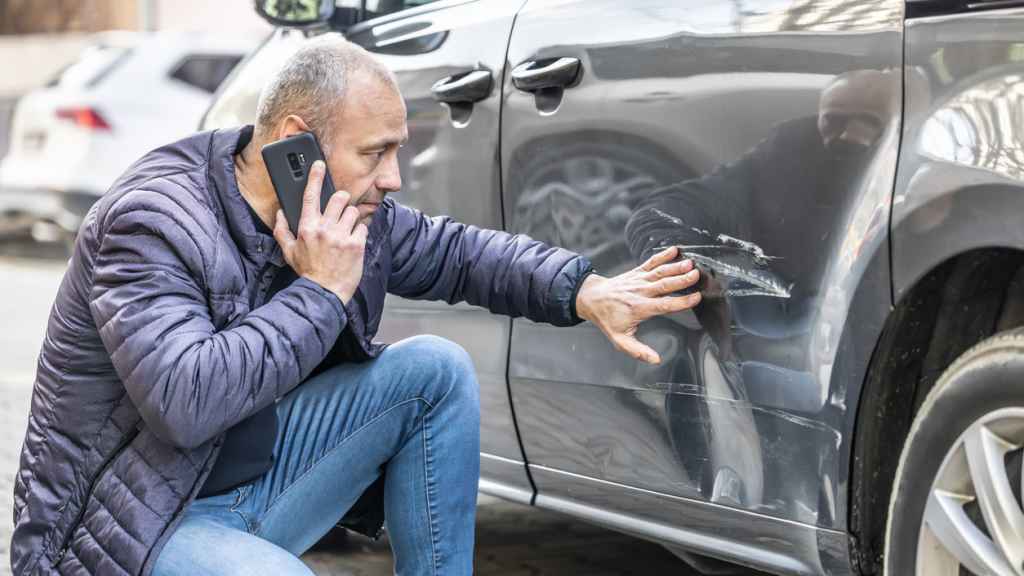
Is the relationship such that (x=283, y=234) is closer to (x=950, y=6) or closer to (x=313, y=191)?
(x=313, y=191)

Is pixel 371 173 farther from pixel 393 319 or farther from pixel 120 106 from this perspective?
A: pixel 120 106

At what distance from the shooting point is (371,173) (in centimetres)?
258

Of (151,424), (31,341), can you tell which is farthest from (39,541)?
(31,341)

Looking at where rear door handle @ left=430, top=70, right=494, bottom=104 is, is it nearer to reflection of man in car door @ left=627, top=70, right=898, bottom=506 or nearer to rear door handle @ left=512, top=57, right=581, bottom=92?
rear door handle @ left=512, top=57, right=581, bottom=92

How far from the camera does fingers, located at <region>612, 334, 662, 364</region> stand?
107 inches

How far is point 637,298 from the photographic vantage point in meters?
2.71

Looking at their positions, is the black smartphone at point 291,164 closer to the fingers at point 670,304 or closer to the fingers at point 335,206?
the fingers at point 335,206

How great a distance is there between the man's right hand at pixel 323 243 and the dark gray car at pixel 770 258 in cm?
57

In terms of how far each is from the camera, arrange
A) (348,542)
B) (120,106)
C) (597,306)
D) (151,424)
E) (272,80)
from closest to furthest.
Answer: (151,424)
(272,80)
(597,306)
(348,542)
(120,106)

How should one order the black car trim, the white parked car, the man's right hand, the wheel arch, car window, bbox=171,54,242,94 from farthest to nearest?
car window, bbox=171,54,242,94 < the white parked car < the man's right hand < the wheel arch < the black car trim

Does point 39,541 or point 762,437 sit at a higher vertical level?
point 762,437

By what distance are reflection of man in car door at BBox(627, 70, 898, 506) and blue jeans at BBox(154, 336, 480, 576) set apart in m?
0.39

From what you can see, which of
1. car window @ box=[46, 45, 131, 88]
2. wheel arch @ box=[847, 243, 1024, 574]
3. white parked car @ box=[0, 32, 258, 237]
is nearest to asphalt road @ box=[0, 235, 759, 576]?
wheel arch @ box=[847, 243, 1024, 574]

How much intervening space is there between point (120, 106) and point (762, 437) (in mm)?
9510
